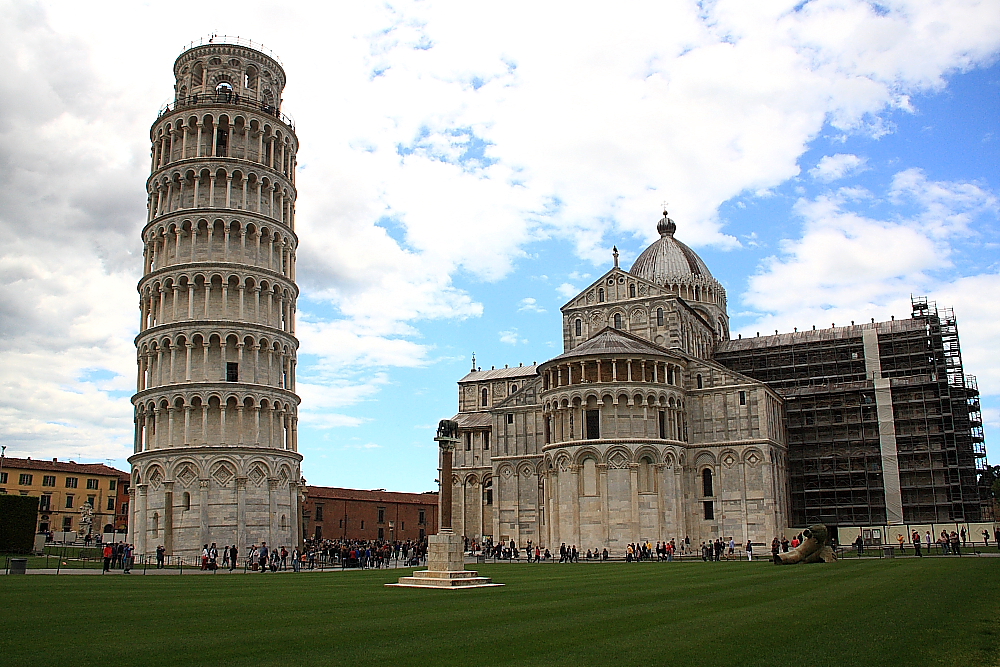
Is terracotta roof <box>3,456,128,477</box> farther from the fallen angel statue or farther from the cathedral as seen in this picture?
the fallen angel statue

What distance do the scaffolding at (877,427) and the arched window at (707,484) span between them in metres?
10.6

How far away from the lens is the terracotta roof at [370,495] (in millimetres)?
97062

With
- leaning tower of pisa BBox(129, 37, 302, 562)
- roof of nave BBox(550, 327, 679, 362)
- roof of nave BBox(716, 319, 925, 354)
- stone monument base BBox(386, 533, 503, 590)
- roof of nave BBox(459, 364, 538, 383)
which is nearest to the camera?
stone monument base BBox(386, 533, 503, 590)

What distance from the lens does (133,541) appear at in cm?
5316

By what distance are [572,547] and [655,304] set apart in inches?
863

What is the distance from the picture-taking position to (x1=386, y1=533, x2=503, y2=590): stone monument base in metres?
26.1

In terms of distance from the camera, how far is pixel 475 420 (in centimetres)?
8544

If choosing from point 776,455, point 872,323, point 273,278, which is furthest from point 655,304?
point 273,278

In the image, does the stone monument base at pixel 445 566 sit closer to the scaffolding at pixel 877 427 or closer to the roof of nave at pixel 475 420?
the scaffolding at pixel 877 427

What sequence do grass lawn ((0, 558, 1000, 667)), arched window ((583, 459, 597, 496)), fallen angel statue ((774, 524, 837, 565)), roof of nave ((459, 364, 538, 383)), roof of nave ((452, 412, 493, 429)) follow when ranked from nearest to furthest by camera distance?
grass lawn ((0, 558, 1000, 667))
fallen angel statue ((774, 524, 837, 565))
arched window ((583, 459, 597, 496))
roof of nave ((452, 412, 493, 429))
roof of nave ((459, 364, 538, 383))

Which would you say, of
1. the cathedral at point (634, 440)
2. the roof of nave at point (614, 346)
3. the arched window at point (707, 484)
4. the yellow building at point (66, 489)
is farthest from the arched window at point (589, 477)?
the yellow building at point (66, 489)

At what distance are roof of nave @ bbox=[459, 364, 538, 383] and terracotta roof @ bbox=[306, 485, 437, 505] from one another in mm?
20159

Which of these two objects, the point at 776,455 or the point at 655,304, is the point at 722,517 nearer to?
the point at 776,455

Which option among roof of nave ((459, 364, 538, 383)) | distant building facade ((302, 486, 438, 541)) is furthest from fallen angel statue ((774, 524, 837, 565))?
distant building facade ((302, 486, 438, 541))
